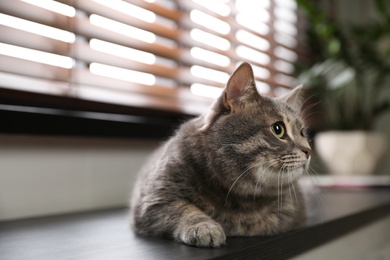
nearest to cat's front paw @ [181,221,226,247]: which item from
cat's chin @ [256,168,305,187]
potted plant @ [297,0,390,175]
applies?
cat's chin @ [256,168,305,187]

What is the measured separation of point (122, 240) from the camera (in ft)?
2.57

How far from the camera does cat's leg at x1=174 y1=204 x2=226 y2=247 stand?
2.29ft

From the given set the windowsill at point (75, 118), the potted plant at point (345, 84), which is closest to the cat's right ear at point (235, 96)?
the windowsill at point (75, 118)

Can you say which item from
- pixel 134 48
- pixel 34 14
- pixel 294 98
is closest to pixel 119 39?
pixel 134 48

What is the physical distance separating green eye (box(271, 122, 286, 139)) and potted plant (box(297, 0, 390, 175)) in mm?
1251

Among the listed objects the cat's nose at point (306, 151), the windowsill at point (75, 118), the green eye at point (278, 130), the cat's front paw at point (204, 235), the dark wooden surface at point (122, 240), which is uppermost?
the green eye at point (278, 130)

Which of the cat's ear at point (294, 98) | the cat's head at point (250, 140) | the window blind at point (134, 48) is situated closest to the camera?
the cat's head at point (250, 140)

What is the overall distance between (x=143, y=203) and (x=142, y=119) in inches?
24.1

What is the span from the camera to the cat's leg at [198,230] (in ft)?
2.29

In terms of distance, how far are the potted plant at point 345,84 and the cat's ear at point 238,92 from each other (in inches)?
49.8

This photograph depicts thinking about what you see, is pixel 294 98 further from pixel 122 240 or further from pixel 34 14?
pixel 34 14

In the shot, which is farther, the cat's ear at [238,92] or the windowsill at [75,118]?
the windowsill at [75,118]

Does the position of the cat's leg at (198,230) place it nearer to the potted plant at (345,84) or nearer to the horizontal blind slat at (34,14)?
the horizontal blind slat at (34,14)

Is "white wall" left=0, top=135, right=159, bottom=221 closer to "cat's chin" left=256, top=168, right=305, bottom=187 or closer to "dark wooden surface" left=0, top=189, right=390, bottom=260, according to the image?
"dark wooden surface" left=0, top=189, right=390, bottom=260
